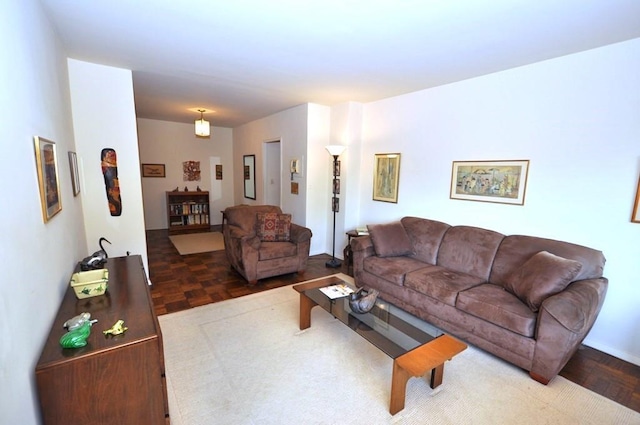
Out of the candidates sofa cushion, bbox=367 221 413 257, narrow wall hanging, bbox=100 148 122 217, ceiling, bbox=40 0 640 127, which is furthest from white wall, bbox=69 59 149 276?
sofa cushion, bbox=367 221 413 257

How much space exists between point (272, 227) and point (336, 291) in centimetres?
158

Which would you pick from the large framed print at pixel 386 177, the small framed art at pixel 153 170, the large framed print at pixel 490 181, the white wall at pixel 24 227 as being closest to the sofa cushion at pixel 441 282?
the large framed print at pixel 490 181

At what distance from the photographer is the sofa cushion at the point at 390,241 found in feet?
10.7

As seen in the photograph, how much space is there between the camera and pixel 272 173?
5.91 m

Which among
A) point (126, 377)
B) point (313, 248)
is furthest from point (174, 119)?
point (126, 377)

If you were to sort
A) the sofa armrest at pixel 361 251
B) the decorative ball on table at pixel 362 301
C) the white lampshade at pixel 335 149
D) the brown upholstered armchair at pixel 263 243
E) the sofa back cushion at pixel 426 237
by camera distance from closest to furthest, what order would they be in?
the decorative ball on table at pixel 362 301 < the sofa back cushion at pixel 426 237 < the sofa armrest at pixel 361 251 < the brown upholstered armchair at pixel 263 243 < the white lampshade at pixel 335 149

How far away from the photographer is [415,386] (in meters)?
1.94

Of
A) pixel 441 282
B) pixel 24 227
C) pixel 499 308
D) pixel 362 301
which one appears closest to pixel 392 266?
pixel 441 282

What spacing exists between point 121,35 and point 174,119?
13.9 ft

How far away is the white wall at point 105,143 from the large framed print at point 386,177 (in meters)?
3.04

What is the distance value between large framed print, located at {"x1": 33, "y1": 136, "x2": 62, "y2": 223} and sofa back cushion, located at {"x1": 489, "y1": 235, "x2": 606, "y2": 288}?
10.7ft

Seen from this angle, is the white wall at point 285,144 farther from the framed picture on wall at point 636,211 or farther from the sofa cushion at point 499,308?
the framed picture on wall at point 636,211

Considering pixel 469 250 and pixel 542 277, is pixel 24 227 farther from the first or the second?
pixel 469 250

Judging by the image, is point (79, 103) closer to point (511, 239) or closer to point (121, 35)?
point (121, 35)
